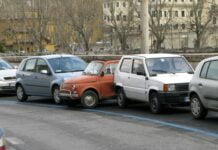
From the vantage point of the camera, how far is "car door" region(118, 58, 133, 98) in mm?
16008

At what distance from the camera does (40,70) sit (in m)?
19.8

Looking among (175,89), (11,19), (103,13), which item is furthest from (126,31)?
(175,89)

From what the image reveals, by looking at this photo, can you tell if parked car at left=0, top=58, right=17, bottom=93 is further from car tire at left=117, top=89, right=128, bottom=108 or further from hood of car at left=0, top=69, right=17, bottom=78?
car tire at left=117, top=89, right=128, bottom=108

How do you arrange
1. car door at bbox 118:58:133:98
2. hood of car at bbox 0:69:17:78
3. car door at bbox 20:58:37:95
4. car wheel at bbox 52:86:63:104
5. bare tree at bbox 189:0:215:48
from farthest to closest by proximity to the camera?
bare tree at bbox 189:0:215:48 → hood of car at bbox 0:69:17:78 → car door at bbox 20:58:37:95 → car wheel at bbox 52:86:63:104 → car door at bbox 118:58:133:98

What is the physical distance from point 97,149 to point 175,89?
16.4 ft

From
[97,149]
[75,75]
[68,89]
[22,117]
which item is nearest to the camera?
[97,149]

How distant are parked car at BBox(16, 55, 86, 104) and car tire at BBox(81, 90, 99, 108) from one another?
1602 mm

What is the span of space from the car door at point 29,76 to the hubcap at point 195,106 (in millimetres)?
8450

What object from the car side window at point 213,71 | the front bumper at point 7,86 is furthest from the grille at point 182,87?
the front bumper at point 7,86

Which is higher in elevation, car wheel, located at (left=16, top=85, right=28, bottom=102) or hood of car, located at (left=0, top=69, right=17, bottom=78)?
hood of car, located at (left=0, top=69, right=17, bottom=78)

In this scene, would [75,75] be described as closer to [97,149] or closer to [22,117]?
[22,117]

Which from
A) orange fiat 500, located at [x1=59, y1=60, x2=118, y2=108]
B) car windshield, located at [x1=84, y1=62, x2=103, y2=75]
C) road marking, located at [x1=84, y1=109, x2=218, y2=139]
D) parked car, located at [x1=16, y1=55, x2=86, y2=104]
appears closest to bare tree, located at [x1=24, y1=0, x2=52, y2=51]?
parked car, located at [x1=16, y1=55, x2=86, y2=104]

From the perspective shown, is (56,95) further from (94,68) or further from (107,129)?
(107,129)

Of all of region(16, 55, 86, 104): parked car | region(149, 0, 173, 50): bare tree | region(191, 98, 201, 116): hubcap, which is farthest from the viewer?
region(149, 0, 173, 50): bare tree
